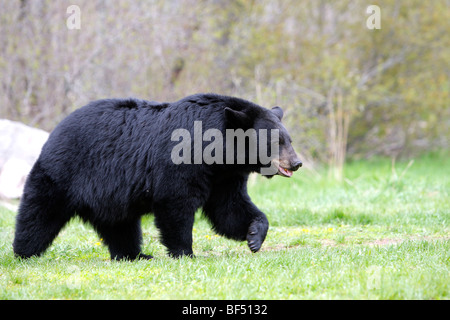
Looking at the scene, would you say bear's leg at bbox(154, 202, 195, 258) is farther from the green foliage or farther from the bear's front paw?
the green foliage

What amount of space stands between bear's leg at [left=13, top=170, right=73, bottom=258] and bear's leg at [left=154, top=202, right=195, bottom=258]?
101 cm

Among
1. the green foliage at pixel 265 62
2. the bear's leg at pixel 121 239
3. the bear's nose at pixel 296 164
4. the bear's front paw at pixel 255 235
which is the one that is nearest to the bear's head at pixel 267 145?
the bear's nose at pixel 296 164

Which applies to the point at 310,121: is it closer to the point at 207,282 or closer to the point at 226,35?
the point at 226,35

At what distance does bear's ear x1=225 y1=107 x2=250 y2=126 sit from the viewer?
18.7 ft

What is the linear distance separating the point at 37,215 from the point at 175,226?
54.6 inches

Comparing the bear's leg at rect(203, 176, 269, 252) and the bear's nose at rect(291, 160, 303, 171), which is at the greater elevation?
the bear's nose at rect(291, 160, 303, 171)

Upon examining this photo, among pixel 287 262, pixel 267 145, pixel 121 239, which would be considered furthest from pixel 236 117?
pixel 121 239

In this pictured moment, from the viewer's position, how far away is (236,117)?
575 centimetres

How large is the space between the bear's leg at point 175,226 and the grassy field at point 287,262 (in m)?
0.18

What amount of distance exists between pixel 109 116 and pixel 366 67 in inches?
532

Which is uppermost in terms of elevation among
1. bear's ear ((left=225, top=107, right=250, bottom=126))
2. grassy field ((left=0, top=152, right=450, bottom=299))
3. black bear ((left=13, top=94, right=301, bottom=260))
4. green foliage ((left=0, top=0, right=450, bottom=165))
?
green foliage ((left=0, top=0, right=450, bottom=165))

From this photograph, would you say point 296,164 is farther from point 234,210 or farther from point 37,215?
point 37,215

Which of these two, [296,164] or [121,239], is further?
[121,239]

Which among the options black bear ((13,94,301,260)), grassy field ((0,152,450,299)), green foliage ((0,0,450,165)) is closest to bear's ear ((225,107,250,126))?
black bear ((13,94,301,260))
